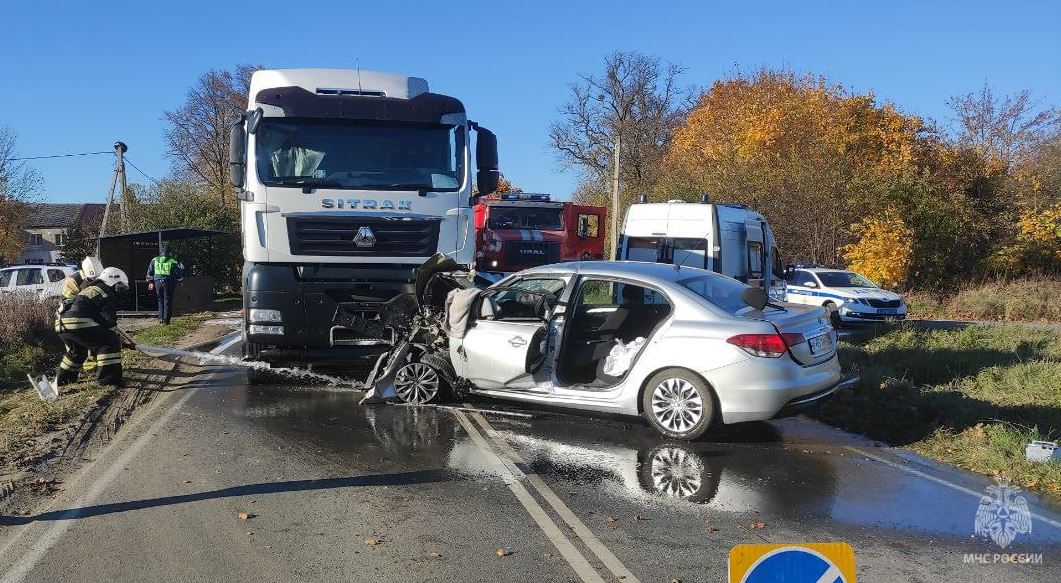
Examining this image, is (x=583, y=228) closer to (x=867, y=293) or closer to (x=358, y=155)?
(x=867, y=293)

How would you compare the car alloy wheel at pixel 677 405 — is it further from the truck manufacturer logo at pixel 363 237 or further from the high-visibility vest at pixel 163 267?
the high-visibility vest at pixel 163 267

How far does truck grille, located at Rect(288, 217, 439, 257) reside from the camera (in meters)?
9.17

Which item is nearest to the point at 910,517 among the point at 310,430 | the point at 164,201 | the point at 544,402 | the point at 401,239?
the point at 544,402

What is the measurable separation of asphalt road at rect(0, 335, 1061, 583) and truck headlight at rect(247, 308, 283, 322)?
1449 mm

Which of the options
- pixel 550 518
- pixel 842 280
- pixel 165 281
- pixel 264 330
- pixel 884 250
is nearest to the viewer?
pixel 550 518

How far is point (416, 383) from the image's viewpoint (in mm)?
8641

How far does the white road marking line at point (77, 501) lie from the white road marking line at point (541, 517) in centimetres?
274

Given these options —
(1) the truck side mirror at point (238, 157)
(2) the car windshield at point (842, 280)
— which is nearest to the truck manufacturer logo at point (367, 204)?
(1) the truck side mirror at point (238, 157)

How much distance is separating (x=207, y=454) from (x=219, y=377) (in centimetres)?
422

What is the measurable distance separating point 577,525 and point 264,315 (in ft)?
17.3

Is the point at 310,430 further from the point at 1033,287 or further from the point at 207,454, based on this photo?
the point at 1033,287

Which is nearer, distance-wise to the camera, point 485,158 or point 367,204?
point 367,204

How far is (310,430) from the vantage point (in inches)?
297

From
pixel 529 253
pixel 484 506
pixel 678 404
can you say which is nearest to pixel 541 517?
pixel 484 506
